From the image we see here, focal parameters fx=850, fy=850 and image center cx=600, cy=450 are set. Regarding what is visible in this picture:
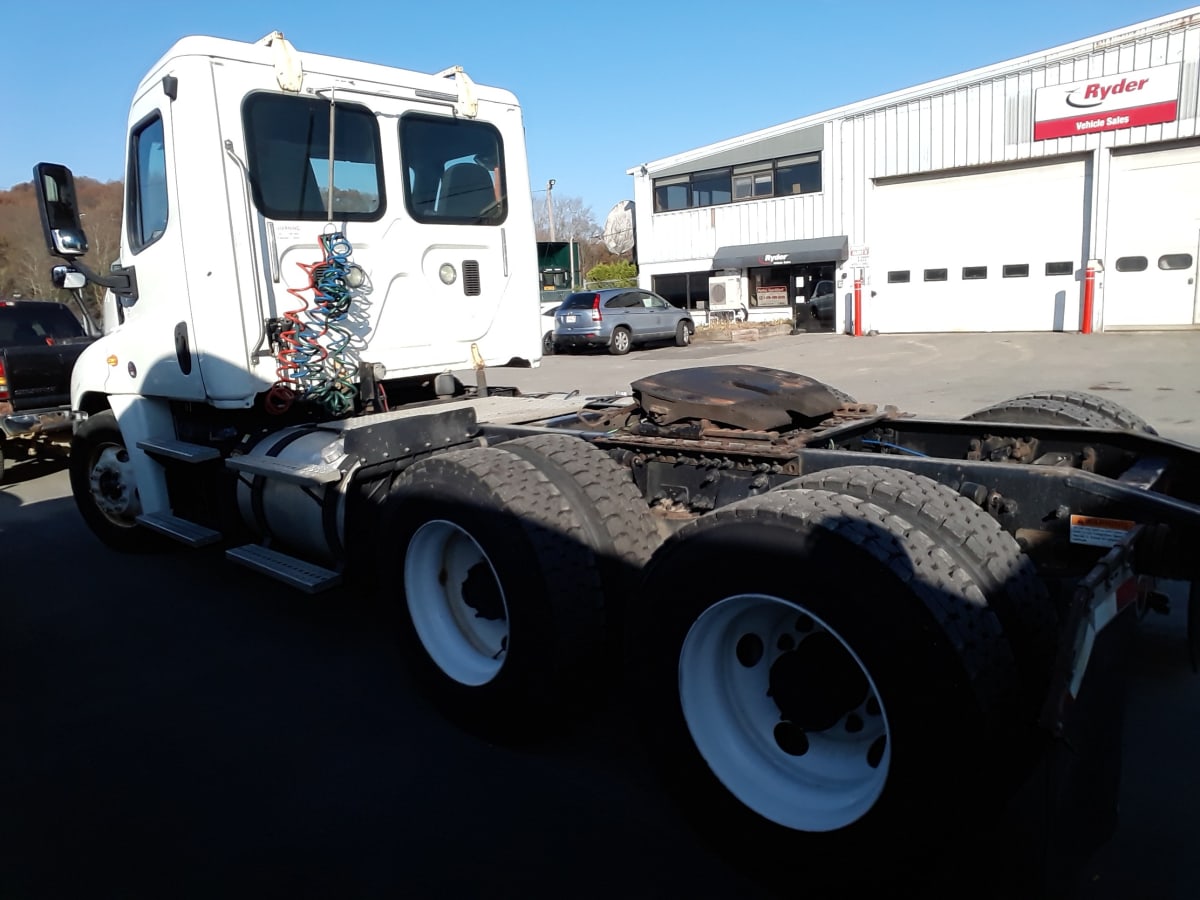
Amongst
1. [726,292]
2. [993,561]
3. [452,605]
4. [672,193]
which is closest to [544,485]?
[452,605]

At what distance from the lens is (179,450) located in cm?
539

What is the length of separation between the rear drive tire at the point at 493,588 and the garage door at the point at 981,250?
21.0m

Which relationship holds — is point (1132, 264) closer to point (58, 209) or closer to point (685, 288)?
point (685, 288)

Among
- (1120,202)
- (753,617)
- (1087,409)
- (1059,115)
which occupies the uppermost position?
(1059,115)

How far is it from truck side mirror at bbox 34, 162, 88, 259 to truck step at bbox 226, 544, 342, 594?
215 cm

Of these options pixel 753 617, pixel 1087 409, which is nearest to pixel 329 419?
pixel 753 617

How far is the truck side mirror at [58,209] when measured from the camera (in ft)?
16.9

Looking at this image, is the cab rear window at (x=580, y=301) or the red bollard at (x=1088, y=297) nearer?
the red bollard at (x=1088, y=297)

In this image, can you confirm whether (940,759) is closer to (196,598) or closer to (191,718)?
(191,718)

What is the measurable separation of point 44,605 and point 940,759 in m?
5.70

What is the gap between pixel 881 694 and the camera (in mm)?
2289

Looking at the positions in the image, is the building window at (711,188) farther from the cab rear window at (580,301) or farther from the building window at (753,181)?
the cab rear window at (580,301)

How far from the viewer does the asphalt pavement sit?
2744 millimetres

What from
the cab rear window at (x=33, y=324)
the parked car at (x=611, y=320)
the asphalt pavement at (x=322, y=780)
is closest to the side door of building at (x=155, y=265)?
the asphalt pavement at (x=322, y=780)
